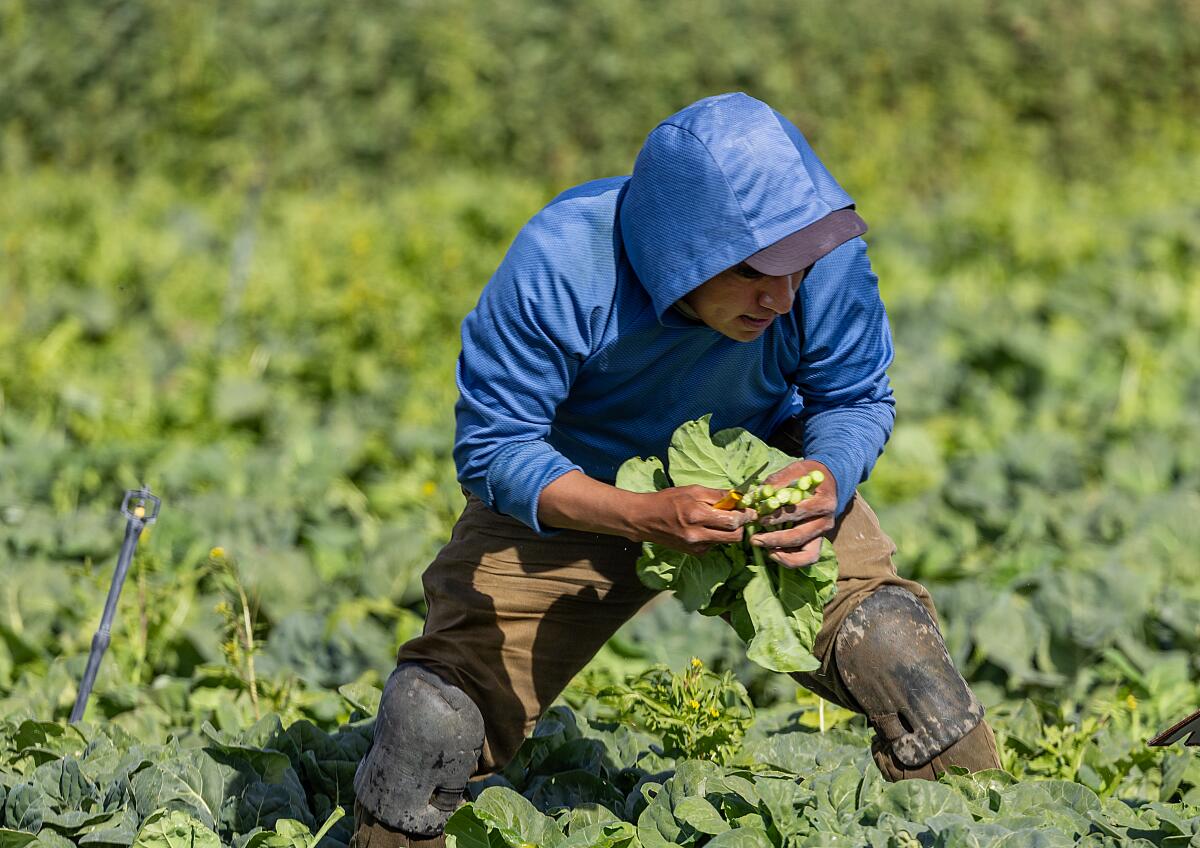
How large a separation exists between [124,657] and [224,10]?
7.21 metres

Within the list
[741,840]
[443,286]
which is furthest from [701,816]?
[443,286]

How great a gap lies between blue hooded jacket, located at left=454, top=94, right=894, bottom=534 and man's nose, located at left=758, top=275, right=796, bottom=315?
0.10 metres

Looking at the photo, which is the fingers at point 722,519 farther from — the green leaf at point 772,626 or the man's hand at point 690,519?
the green leaf at point 772,626

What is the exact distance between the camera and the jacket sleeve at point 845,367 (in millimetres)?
2770

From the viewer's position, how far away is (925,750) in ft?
9.06

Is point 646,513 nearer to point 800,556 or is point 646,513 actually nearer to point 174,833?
point 800,556

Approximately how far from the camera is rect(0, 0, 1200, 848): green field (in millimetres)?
3148

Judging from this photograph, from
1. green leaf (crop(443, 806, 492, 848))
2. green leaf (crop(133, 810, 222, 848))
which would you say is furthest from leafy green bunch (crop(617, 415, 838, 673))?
green leaf (crop(133, 810, 222, 848))

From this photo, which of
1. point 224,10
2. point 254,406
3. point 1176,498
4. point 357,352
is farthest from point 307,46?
point 1176,498

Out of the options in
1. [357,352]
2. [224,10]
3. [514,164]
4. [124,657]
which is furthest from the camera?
[514,164]

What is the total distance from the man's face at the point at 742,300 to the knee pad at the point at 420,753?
32.5 inches

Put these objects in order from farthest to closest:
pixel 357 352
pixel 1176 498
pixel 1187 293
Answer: pixel 1187 293, pixel 357 352, pixel 1176 498

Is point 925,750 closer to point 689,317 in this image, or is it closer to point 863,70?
point 689,317

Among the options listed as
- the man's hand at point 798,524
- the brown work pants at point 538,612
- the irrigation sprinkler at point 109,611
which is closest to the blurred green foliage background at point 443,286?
the irrigation sprinkler at point 109,611
